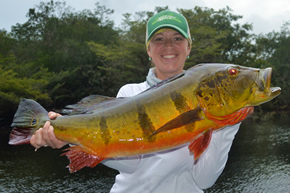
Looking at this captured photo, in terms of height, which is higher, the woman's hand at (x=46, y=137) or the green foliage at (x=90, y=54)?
the green foliage at (x=90, y=54)

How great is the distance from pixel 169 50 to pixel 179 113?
1.29 m

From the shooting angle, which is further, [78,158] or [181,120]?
[78,158]

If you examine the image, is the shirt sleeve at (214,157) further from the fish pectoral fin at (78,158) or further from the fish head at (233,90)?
the fish pectoral fin at (78,158)

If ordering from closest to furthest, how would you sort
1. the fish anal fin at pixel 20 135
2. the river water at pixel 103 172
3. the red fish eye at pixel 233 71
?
1. the red fish eye at pixel 233 71
2. the fish anal fin at pixel 20 135
3. the river water at pixel 103 172

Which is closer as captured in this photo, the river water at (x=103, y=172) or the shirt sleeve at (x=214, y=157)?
the shirt sleeve at (x=214, y=157)

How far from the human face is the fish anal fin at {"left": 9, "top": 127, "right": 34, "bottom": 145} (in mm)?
1547

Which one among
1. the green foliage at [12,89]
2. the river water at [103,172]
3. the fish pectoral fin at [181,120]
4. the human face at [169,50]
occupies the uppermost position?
the green foliage at [12,89]

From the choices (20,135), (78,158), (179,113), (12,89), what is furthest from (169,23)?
(12,89)

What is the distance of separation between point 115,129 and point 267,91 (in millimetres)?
1100

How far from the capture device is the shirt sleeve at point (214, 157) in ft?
8.02

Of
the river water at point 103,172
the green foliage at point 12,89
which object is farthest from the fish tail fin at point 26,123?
the green foliage at point 12,89

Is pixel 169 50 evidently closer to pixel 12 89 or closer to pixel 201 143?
pixel 201 143

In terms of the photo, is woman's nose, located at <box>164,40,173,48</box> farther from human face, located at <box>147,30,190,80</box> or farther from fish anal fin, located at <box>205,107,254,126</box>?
fish anal fin, located at <box>205,107,254,126</box>

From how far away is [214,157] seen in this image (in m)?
2.50
